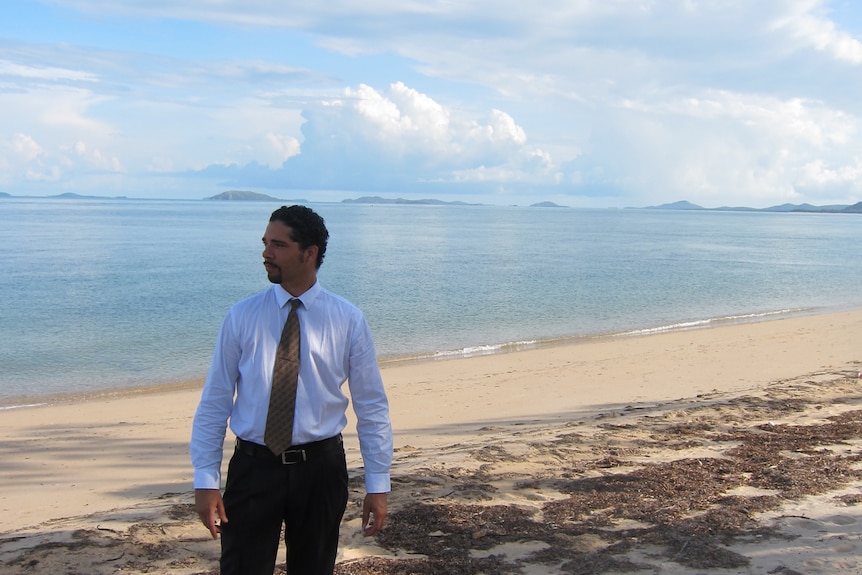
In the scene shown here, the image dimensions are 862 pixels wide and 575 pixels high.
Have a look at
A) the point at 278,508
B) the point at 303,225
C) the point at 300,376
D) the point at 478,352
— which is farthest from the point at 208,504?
the point at 478,352

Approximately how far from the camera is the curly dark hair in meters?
3.02

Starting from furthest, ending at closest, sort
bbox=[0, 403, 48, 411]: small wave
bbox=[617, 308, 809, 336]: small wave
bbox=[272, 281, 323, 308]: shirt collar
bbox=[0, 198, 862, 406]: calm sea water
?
bbox=[617, 308, 809, 336]: small wave < bbox=[0, 198, 862, 406]: calm sea water < bbox=[0, 403, 48, 411]: small wave < bbox=[272, 281, 323, 308]: shirt collar

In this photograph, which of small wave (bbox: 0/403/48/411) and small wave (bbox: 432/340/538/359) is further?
small wave (bbox: 432/340/538/359)

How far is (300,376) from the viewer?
2.94 meters

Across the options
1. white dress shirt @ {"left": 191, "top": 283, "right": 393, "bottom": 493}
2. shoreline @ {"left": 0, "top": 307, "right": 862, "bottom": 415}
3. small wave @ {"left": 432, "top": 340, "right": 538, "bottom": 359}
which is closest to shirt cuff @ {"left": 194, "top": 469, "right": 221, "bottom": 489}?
white dress shirt @ {"left": 191, "top": 283, "right": 393, "bottom": 493}

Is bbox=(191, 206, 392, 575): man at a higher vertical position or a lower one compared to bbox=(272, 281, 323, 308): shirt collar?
lower

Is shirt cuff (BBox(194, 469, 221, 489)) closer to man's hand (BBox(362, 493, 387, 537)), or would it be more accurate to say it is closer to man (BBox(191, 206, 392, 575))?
man (BBox(191, 206, 392, 575))

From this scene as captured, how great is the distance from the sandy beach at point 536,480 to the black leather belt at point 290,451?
1661 mm

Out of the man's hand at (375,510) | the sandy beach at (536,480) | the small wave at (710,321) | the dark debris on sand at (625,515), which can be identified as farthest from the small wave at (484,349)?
the man's hand at (375,510)

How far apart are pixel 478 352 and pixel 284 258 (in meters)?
15.6

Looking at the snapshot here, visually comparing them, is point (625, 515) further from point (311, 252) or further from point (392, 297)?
point (392, 297)

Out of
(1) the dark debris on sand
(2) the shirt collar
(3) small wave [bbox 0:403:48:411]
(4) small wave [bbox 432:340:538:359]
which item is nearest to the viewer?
(2) the shirt collar

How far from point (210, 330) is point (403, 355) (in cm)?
675

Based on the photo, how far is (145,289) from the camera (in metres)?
32.0
